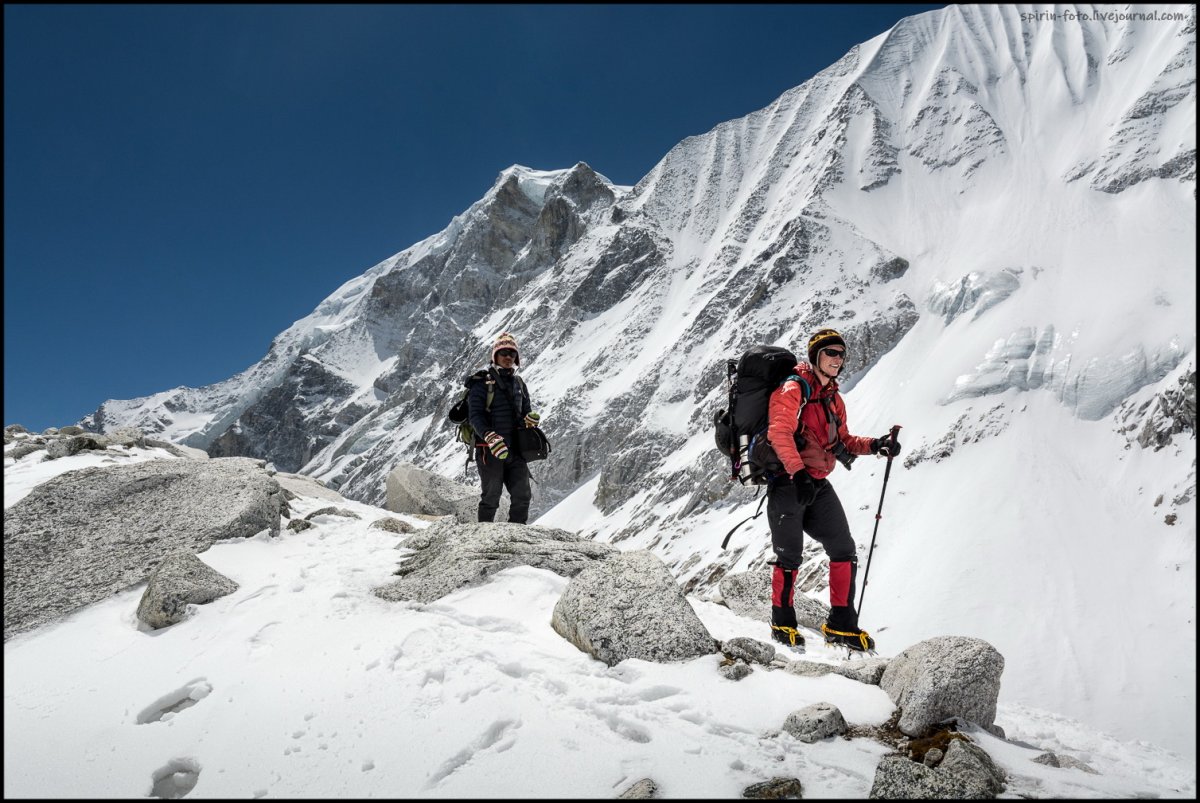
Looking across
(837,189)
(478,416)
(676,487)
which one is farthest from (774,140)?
(478,416)

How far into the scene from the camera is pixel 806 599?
888cm

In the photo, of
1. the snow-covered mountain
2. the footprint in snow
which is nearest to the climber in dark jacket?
the footprint in snow

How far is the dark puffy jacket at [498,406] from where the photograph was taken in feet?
30.9

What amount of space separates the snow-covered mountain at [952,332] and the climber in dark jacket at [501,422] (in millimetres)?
5330

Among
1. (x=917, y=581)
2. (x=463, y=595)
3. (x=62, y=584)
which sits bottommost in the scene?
(x=917, y=581)

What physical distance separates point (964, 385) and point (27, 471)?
42.9m

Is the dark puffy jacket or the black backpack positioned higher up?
the dark puffy jacket

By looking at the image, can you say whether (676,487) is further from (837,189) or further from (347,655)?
(347,655)

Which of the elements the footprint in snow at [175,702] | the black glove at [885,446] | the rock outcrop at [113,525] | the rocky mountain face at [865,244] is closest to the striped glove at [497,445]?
the rock outcrop at [113,525]

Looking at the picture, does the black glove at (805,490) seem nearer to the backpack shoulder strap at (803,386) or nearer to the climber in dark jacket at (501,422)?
the backpack shoulder strap at (803,386)

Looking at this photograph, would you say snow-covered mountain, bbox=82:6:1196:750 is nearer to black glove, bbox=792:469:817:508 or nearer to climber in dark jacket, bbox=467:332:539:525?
black glove, bbox=792:469:817:508

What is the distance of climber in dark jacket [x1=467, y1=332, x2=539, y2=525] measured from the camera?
9.47m

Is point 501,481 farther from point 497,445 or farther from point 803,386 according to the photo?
point 803,386

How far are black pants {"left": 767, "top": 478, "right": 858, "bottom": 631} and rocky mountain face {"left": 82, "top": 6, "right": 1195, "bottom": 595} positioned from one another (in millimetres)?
26805
